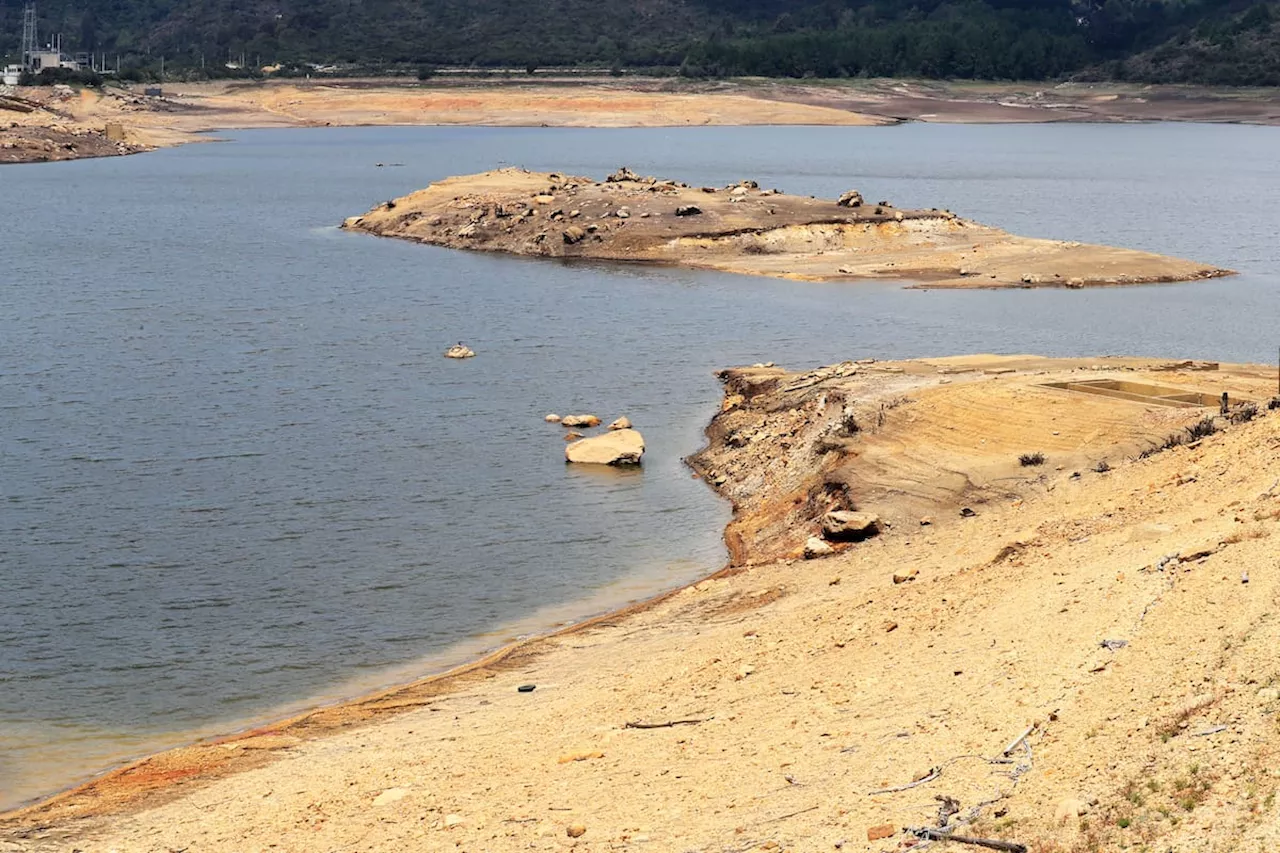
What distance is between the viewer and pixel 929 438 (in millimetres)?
25750

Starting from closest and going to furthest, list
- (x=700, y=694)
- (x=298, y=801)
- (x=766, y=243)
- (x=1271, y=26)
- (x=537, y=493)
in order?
(x=298, y=801), (x=700, y=694), (x=537, y=493), (x=766, y=243), (x=1271, y=26)

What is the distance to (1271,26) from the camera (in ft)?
590

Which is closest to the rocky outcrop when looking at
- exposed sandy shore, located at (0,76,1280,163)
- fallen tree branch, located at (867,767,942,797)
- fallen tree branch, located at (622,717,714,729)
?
fallen tree branch, located at (622,717,714,729)

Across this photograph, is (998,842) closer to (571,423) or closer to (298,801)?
(298,801)

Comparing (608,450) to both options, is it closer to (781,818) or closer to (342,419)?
(342,419)

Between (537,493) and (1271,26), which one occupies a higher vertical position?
(1271,26)

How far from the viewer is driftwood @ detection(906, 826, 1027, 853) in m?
10.3

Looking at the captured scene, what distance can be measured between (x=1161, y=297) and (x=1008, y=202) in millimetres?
31388

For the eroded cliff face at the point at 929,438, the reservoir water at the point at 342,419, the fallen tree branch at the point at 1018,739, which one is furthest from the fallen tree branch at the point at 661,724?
the eroded cliff face at the point at 929,438

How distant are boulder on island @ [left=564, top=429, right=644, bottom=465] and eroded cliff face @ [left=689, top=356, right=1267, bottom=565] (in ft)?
3.69

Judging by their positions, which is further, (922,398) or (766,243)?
(766,243)

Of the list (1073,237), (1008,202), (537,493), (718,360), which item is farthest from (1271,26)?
(537,493)

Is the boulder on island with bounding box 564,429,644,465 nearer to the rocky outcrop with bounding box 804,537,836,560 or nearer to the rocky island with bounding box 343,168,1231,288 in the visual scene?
the rocky outcrop with bounding box 804,537,836,560

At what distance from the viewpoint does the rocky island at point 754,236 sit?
56.5m
